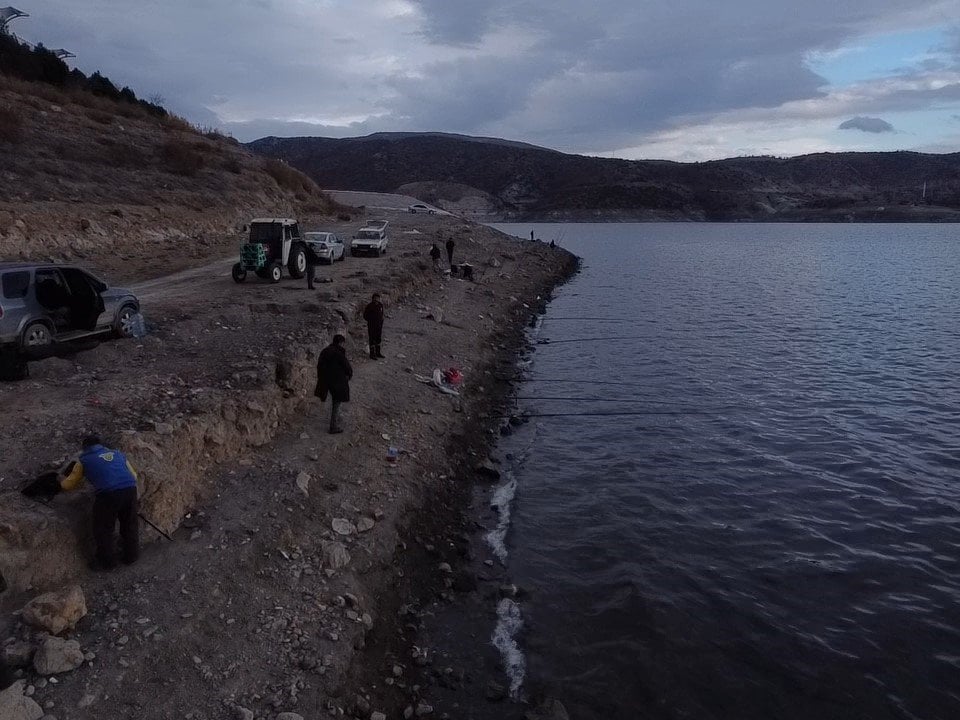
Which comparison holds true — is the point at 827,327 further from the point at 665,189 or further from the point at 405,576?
the point at 665,189

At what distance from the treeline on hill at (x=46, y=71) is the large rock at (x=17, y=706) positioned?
42.1 meters

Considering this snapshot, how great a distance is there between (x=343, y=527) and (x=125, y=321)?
663cm

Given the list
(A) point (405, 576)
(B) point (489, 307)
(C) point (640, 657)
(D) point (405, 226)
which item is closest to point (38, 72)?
(D) point (405, 226)

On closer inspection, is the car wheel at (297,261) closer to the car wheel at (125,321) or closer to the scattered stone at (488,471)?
the car wheel at (125,321)

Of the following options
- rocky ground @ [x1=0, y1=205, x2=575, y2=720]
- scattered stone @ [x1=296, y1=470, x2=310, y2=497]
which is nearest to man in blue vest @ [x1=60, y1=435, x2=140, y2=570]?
rocky ground @ [x1=0, y1=205, x2=575, y2=720]

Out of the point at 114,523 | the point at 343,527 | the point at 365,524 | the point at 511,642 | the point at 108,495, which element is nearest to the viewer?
the point at 108,495

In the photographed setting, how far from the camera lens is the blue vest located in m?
7.10

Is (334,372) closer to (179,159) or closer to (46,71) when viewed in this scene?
(179,159)

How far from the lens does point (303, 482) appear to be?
33.4ft

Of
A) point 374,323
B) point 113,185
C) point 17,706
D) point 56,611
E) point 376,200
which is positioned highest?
point 376,200

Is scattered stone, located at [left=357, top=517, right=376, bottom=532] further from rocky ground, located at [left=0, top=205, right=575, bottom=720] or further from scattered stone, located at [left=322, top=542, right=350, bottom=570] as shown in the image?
scattered stone, located at [left=322, top=542, right=350, bottom=570]

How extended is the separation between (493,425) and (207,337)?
667cm

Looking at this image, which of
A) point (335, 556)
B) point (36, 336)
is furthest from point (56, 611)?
point (36, 336)

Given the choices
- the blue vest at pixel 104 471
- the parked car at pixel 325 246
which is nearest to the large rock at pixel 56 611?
the blue vest at pixel 104 471
